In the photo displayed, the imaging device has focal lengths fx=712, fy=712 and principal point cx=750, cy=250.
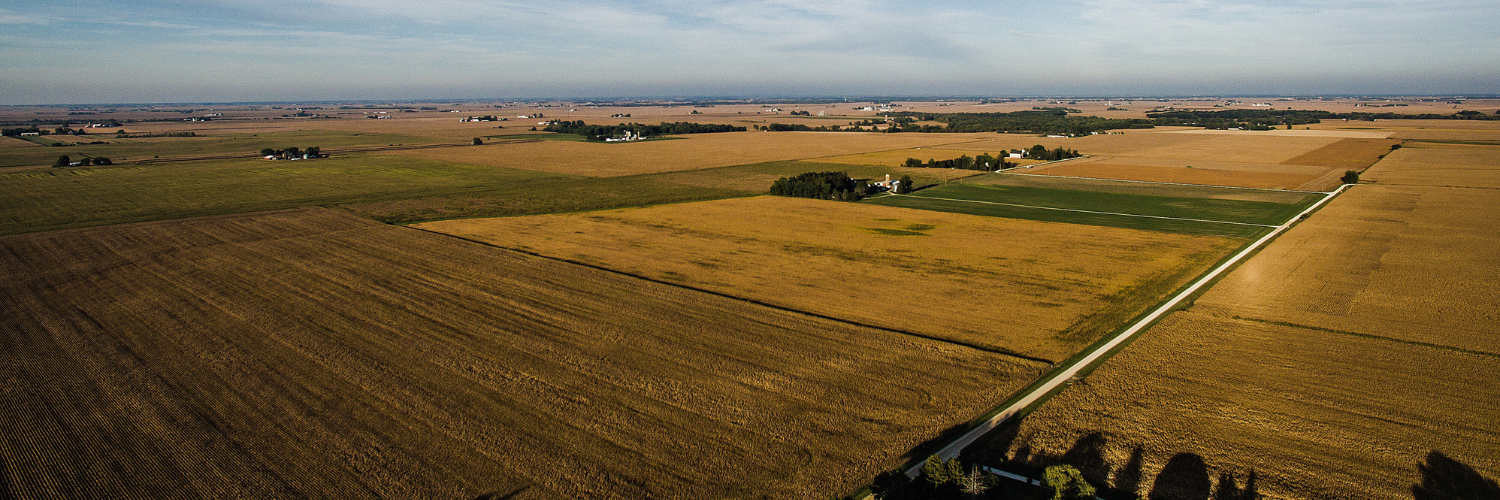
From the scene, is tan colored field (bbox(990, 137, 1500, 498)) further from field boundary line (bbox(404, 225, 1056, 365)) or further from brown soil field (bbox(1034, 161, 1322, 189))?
brown soil field (bbox(1034, 161, 1322, 189))

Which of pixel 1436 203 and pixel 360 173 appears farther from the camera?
pixel 360 173

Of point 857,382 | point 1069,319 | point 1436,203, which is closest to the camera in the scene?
point 857,382

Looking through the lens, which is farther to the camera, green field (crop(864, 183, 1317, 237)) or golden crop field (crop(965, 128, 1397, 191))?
golden crop field (crop(965, 128, 1397, 191))

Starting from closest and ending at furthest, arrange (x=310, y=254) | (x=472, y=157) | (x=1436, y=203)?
(x=310, y=254), (x=1436, y=203), (x=472, y=157)

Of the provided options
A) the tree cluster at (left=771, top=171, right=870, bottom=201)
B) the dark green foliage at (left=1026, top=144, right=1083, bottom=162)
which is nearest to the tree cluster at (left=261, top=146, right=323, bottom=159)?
the tree cluster at (left=771, top=171, right=870, bottom=201)

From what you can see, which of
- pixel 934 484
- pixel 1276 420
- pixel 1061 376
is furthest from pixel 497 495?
pixel 1276 420

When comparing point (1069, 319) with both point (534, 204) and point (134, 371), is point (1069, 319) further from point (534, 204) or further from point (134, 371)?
point (534, 204)

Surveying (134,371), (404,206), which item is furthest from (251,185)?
(134,371)
